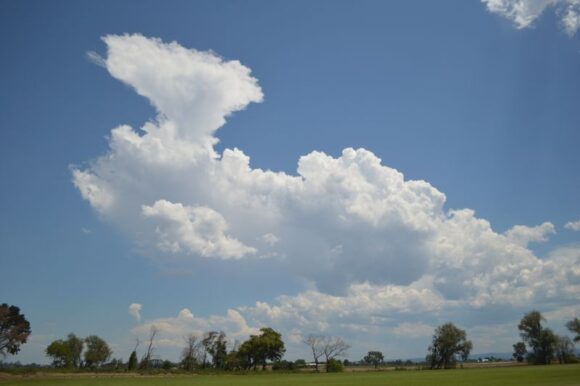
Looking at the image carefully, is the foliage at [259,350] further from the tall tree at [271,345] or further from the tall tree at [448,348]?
the tall tree at [448,348]

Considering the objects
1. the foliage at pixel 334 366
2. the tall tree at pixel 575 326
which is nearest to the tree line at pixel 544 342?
the tall tree at pixel 575 326

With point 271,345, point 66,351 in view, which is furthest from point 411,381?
point 66,351

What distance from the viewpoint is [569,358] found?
120 metres

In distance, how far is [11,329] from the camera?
Answer: 11038 centimetres

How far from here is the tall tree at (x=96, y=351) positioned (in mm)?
151000

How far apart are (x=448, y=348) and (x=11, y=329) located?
4651 inches

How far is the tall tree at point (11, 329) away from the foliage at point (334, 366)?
8276cm

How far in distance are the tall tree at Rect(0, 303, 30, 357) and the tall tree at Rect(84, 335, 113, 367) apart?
4195 cm

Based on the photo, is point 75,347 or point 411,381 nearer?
point 411,381

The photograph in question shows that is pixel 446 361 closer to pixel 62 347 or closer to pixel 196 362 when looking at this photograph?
pixel 196 362

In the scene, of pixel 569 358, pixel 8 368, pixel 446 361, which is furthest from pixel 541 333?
pixel 8 368

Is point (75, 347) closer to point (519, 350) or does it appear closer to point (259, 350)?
point (259, 350)

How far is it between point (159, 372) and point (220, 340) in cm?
3441

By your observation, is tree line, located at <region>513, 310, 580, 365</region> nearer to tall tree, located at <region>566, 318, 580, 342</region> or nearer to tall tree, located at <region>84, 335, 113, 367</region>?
tall tree, located at <region>566, 318, 580, 342</region>
